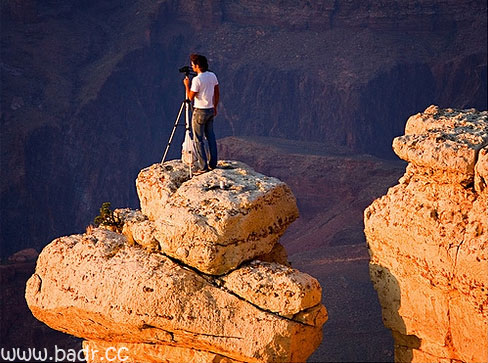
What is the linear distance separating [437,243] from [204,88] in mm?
4994

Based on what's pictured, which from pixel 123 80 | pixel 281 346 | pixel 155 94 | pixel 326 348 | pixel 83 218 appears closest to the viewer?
pixel 281 346

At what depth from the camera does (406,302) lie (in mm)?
13695

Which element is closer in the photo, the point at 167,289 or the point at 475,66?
the point at 167,289

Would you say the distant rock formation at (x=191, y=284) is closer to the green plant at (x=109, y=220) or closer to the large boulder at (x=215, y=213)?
the large boulder at (x=215, y=213)

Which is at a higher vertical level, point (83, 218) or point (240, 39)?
point (240, 39)

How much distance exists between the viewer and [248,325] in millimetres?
12492

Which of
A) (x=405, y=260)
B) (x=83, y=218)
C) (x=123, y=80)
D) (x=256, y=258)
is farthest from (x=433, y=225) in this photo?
(x=123, y=80)

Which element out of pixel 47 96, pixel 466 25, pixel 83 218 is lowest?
pixel 83 218

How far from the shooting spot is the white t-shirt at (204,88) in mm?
14516

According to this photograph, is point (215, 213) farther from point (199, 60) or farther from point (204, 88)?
point (199, 60)

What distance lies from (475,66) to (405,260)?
1330 inches

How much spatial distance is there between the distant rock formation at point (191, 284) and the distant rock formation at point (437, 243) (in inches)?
61.3

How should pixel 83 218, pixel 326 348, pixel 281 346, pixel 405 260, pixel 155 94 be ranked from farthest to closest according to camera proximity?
1. pixel 155 94
2. pixel 83 218
3. pixel 326 348
4. pixel 405 260
5. pixel 281 346

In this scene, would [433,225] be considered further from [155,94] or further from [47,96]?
[155,94]
